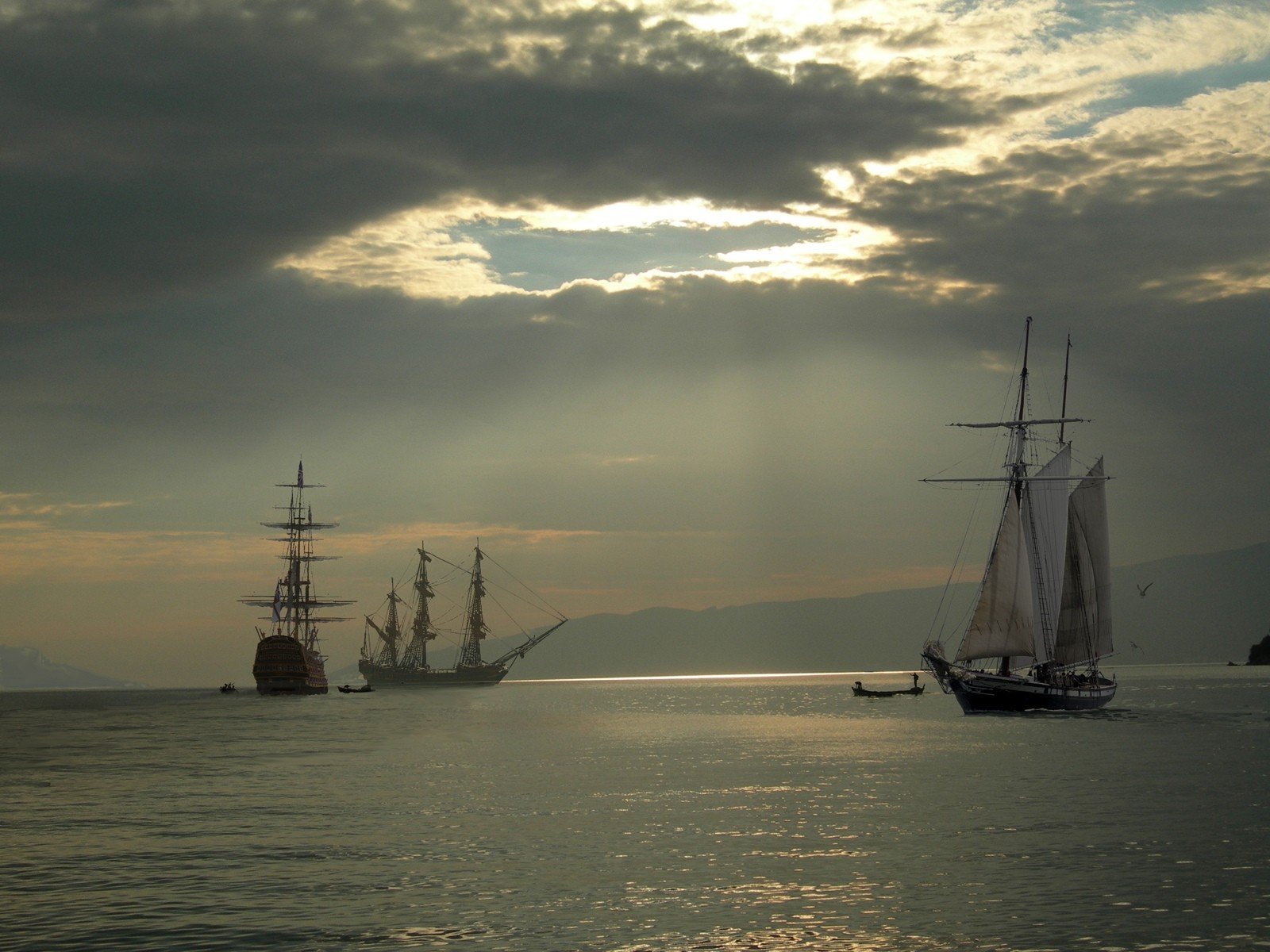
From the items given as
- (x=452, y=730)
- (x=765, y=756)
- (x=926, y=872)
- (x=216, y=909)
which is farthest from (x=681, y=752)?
(x=216, y=909)

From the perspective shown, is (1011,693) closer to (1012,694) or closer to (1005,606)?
(1012,694)

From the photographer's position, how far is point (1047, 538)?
11688 centimetres

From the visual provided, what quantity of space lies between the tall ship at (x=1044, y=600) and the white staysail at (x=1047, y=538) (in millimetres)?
73

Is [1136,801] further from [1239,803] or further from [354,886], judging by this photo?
[354,886]

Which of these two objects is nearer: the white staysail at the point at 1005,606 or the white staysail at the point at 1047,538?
the white staysail at the point at 1005,606

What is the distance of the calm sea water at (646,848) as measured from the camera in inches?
1099

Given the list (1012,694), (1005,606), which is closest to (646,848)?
(1005,606)

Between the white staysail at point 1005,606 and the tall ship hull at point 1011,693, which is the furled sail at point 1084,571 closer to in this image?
the tall ship hull at point 1011,693

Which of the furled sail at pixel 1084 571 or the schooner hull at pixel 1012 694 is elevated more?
the furled sail at pixel 1084 571

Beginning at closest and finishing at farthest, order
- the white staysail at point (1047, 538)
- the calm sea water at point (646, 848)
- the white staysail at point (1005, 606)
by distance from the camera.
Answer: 1. the calm sea water at point (646, 848)
2. the white staysail at point (1005, 606)
3. the white staysail at point (1047, 538)

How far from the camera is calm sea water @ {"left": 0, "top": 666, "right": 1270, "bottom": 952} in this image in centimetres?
2792

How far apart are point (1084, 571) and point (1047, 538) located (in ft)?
16.1

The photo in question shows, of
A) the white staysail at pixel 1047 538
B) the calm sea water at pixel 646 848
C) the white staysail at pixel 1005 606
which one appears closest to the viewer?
the calm sea water at pixel 646 848

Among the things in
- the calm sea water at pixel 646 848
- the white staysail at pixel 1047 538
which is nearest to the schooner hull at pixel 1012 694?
the white staysail at pixel 1047 538
